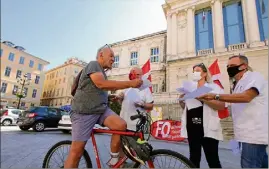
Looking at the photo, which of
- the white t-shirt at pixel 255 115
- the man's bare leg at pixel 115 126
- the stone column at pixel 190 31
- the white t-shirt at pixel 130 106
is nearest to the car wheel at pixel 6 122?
the white t-shirt at pixel 130 106

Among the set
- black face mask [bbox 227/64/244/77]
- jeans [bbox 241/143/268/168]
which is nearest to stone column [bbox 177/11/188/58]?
black face mask [bbox 227/64/244/77]

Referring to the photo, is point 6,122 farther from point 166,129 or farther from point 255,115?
point 255,115

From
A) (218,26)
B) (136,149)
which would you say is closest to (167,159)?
(136,149)

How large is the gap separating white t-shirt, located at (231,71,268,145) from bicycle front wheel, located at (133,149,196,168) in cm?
55

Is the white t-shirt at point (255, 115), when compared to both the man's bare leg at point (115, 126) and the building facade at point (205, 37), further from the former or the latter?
the building facade at point (205, 37)

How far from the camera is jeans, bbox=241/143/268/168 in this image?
1349 millimetres

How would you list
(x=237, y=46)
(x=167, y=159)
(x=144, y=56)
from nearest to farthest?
1. (x=167, y=159)
2. (x=237, y=46)
3. (x=144, y=56)

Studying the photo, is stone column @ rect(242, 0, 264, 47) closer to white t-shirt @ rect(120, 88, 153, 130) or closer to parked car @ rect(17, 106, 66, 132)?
white t-shirt @ rect(120, 88, 153, 130)

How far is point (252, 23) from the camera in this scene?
1328cm

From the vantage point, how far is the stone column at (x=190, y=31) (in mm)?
15517

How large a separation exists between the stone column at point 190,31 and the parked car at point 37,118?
1237 centimetres

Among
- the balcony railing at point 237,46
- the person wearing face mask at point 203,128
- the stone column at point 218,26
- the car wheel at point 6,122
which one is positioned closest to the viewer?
the person wearing face mask at point 203,128

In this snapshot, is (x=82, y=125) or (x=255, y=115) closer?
(x=255, y=115)

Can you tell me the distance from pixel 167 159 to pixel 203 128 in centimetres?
71
